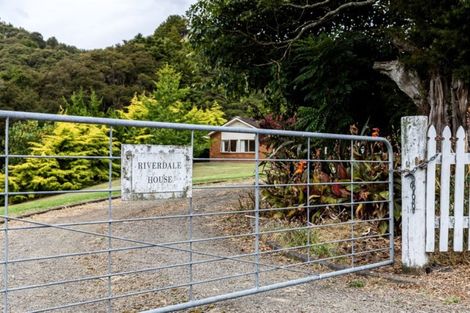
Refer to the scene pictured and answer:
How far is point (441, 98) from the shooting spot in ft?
22.4

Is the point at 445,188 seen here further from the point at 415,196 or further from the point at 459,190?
the point at 415,196

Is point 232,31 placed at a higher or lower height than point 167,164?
higher

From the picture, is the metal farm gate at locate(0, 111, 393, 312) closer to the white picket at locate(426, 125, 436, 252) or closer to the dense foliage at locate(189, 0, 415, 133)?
the white picket at locate(426, 125, 436, 252)

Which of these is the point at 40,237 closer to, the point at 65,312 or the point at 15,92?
the point at 65,312

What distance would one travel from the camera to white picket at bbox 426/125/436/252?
4.87 metres

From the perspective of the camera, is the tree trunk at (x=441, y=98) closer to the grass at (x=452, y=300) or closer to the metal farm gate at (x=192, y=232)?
the metal farm gate at (x=192, y=232)

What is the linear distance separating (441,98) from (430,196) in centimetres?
→ 246

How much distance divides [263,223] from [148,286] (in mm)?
2744

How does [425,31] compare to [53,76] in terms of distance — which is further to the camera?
[53,76]

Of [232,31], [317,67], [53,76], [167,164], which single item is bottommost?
[167,164]

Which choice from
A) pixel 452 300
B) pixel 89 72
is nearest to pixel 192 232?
pixel 452 300

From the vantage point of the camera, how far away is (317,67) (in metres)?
8.61

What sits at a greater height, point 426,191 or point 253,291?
point 426,191

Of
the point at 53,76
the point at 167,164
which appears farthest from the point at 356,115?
the point at 53,76
